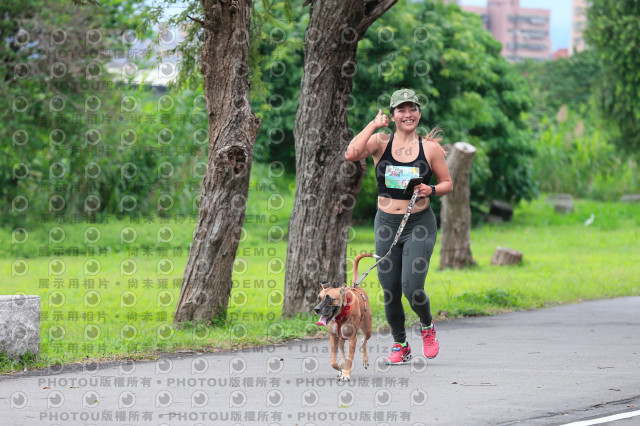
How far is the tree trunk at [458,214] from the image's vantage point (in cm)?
1945

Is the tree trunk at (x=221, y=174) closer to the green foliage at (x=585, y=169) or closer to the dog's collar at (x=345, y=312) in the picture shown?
the dog's collar at (x=345, y=312)

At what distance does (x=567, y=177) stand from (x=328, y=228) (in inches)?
1342

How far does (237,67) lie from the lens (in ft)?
34.4

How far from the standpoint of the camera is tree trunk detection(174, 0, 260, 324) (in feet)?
34.1

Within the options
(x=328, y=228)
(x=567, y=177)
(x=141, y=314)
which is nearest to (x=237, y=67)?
(x=328, y=228)

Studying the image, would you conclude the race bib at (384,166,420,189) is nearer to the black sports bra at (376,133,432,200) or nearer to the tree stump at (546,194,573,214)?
the black sports bra at (376,133,432,200)

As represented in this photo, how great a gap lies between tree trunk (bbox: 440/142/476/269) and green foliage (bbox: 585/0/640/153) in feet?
53.3

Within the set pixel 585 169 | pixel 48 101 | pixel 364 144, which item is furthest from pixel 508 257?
pixel 585 169

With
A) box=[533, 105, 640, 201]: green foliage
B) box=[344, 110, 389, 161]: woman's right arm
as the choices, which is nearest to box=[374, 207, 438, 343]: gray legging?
box=[344, 110, 389, 161]: woman's right arm

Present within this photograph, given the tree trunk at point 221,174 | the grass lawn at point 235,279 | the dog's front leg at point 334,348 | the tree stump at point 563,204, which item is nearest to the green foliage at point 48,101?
the grass lawn at point 235,279

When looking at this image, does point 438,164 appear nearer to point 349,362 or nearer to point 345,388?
point 349,362

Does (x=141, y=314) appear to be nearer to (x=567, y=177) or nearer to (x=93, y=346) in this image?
(x=93, y=346)

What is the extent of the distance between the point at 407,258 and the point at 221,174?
3.03 metres

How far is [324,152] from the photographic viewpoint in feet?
36.7
